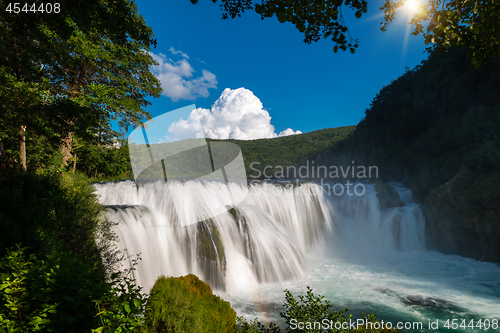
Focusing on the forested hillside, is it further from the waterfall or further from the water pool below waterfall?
the waterfall

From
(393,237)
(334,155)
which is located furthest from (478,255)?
(334,155)

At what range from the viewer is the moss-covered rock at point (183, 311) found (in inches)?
118

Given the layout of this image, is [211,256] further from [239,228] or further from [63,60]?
[63,60]

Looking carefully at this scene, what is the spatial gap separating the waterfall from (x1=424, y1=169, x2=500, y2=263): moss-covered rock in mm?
1073

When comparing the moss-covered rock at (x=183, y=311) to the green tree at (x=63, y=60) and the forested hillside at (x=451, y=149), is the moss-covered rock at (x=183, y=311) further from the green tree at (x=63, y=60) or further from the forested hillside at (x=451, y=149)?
the forested hillside at (x=451, y=149)

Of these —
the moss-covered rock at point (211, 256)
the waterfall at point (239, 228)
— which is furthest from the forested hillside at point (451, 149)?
the moss-covered rock at point (211, 256)

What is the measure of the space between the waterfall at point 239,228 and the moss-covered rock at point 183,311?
4312 mm

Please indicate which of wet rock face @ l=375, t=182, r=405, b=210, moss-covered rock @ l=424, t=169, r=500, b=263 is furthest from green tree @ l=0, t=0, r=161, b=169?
wet rock face @ l=375, t=182, r=405, b=210

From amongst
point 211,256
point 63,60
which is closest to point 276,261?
point 211,256

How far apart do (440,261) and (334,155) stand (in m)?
35.6

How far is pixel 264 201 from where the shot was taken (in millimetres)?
15117

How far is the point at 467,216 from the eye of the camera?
1159cm

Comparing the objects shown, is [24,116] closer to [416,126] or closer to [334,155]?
[416,126]

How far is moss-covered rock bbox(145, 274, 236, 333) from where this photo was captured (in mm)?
3004
